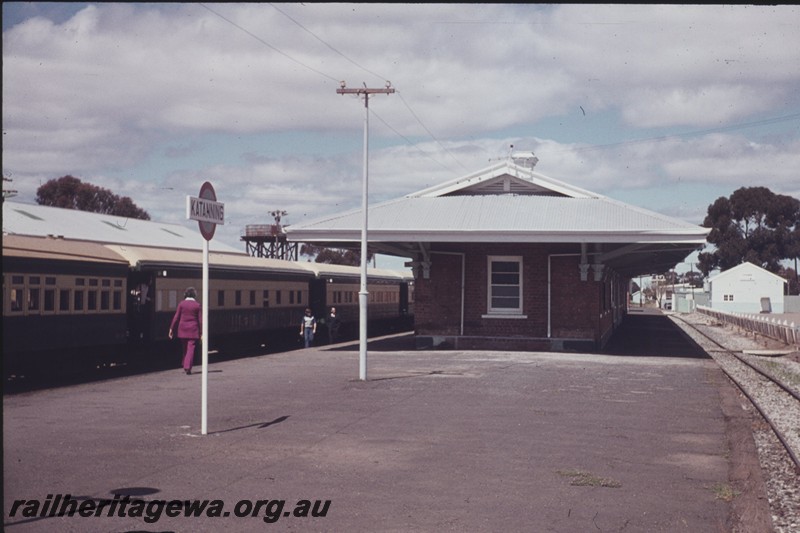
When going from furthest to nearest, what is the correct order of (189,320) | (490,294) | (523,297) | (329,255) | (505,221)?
(329,255) < (490,294) < (523,297) < (505,221) < (189,320)

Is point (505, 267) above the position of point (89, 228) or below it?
below

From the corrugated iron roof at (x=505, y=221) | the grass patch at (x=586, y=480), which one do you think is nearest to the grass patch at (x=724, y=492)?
the grass patch at (x=586, y=480)

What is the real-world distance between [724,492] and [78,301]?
43.6 ft

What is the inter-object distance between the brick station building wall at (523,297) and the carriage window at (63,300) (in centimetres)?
1128

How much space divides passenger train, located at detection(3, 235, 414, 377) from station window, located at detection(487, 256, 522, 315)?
6668 millimetres

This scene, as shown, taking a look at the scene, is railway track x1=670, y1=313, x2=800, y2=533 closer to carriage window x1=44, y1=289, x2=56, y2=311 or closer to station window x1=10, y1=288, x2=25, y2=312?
station window x1=10, y1=288, x2=25, y2=312

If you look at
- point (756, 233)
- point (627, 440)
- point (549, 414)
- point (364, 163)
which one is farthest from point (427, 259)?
point (756, 233)

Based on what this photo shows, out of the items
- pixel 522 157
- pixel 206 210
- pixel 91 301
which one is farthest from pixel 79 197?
pixel 206 210

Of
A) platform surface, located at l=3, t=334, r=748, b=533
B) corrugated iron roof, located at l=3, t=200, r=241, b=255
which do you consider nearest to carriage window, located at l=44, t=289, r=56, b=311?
platform surface, located at l=3, t=334, r=748, b=533

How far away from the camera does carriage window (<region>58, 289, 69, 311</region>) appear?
17.1 meters

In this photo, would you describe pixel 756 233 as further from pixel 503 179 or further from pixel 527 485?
pixel 527 485

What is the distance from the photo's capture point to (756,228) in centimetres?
10031

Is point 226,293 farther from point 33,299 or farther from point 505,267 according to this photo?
point 33,299

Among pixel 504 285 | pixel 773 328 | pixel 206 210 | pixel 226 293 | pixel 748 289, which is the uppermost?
pixel 206 210
